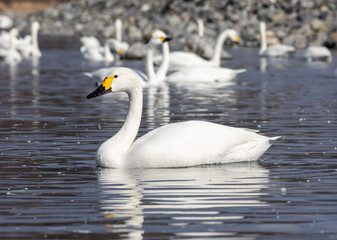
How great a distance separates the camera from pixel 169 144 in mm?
11102

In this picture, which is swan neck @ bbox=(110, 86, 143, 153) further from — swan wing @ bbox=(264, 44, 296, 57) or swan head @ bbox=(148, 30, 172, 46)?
swan wing @ bbox=(264, 44, 296, 57)

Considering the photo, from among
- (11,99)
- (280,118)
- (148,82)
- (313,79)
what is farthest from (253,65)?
(280,118)

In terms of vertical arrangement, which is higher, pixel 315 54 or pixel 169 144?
pixel 315 54

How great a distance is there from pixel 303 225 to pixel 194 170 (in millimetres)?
3352

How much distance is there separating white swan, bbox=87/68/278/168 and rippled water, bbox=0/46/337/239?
15 cm

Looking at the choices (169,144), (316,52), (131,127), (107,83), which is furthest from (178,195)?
(316,52)

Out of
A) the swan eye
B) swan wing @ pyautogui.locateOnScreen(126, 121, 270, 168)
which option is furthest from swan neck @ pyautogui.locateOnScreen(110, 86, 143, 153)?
the swan eye

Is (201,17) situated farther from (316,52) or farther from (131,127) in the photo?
(131,127)

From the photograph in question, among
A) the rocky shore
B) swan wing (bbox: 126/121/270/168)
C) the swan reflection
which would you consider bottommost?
the swan reflection

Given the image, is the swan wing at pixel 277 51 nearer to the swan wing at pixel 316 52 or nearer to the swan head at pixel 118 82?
the swan wing at pixel 316 52

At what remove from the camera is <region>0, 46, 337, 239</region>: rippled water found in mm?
7895

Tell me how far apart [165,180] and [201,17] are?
54.3 m

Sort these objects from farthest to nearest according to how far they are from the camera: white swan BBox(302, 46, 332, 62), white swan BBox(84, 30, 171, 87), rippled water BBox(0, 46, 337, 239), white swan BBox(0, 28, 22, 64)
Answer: white swan BBox(0, 28, 22, 64) < white swan BBox(302, 46, 332, 62) < white swan BBox(84, 30, 171, 87) < rippled water BBox(0, 46, 337, 239)

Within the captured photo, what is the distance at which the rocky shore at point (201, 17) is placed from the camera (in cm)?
5169
